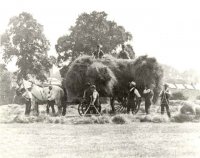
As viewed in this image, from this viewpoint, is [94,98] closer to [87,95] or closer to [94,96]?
[94,96]

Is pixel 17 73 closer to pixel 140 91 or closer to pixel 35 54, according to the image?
pixel 35 54

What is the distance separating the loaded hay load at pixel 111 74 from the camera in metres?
16.0

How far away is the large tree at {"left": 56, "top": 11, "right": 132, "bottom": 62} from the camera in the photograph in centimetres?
2856

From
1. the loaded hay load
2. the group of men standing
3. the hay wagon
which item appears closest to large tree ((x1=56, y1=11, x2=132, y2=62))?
the hay wagon

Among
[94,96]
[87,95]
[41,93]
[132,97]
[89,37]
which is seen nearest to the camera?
[94,96]

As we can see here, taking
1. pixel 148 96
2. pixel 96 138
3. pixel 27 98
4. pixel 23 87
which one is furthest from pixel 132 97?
pixel 96 138

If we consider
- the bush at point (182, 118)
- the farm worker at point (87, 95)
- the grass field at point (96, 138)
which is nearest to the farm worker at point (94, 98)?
the farm worker at point (87, 95)

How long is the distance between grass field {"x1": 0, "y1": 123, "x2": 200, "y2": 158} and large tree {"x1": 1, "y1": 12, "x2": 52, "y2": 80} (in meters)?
8.39

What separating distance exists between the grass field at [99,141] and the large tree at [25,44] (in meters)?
8.39

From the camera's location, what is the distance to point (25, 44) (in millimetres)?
21781

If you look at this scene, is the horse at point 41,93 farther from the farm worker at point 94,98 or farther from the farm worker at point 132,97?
the farm worker at point 132,97

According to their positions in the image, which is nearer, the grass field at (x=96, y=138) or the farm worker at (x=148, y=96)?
the grass field at (x=96, y=138)

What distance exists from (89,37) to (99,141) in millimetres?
20034

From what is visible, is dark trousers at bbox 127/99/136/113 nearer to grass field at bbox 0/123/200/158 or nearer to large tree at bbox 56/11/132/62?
grass field at bbox 0/123/200/158
